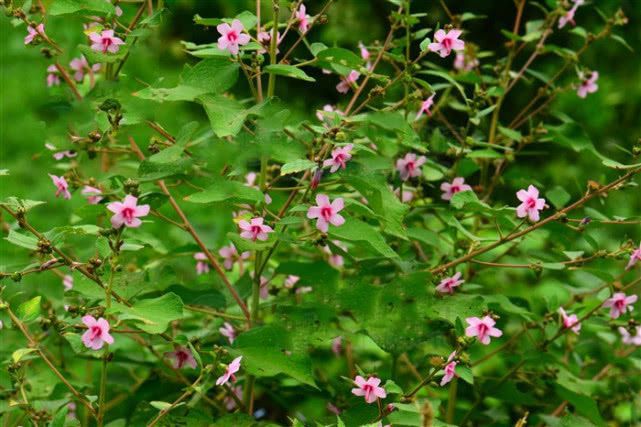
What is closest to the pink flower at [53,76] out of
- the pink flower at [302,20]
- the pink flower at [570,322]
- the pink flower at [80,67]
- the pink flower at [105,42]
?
the pink flower at [80,67]

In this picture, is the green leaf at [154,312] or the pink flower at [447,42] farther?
the pink flower at [447,42]

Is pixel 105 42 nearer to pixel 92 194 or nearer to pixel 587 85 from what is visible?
pixel 92 194

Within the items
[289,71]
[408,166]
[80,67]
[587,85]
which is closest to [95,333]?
[289,71]

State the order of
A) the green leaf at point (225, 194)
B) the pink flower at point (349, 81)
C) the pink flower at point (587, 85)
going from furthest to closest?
1. the pink flower at point (587, 85)
2. the pink flower at point (349, 81)
3. the green leaf at point (225, 194)

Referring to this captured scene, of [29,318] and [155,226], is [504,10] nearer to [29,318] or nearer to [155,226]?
[155,226]

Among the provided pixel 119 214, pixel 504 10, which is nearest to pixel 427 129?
pixel 119 214

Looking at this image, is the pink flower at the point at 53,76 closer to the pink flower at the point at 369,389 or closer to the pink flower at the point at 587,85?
the pink flower at the point at 369,389

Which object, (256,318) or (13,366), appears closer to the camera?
(13,366)
